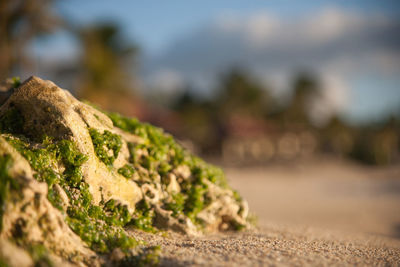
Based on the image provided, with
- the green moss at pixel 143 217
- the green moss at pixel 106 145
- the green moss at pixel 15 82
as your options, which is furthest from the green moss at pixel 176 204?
the green moss at pixel 15 82

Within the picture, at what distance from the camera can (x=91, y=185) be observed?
4.69m

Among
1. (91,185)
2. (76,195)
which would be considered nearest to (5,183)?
(76,195)

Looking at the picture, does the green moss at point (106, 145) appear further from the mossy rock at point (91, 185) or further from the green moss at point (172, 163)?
the green moss at point (172, 163)

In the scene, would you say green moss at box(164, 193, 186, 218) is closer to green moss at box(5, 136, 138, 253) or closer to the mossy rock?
the mossy rock

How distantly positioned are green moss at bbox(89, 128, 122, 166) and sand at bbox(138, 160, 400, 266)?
1.38 m

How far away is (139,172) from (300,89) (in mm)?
49234

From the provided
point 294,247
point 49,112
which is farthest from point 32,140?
point 294,247

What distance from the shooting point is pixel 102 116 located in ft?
18.6

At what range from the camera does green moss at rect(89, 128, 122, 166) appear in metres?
4.99

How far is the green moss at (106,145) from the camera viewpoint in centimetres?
499

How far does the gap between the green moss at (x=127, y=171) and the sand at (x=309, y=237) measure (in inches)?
41.4

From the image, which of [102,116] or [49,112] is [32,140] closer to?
[49,112]

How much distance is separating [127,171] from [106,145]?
1.89ft

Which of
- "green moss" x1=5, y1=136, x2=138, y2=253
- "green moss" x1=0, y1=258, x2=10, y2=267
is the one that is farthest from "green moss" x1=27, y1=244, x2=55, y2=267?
"green moss" x1=5, y1=136, x2=138, y2=253
